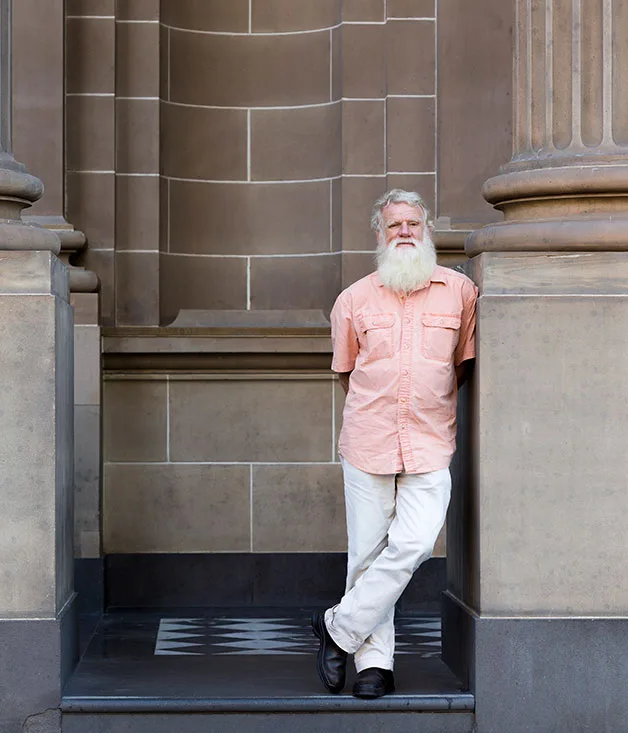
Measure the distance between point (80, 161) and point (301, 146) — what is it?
1421 mm

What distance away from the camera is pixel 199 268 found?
10.2m

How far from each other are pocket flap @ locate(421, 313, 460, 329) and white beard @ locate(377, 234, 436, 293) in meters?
0.13

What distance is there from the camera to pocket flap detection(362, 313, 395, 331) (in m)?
6.47

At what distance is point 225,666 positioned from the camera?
7.17 m

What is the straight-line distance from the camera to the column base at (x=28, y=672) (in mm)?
6418

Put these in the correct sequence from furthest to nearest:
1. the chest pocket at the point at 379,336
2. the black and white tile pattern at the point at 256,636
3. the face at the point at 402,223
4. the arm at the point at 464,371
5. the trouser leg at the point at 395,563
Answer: the black and white tile pattern at the point at 256,636 < the arm at the point at 464,371 < the face at the point at 402,223 < the chest pocket at the point at 379,336 < the trouser leg at the point at 395,563

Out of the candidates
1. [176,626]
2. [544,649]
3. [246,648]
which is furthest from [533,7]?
[176,626]

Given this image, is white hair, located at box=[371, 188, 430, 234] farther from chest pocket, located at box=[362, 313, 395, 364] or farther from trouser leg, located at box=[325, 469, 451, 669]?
trouser leg, located at box=[325, 469, 451, 669]

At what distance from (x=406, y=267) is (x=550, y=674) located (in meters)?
1.71

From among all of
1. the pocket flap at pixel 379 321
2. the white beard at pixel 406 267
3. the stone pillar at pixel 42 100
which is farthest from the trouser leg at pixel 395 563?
the stone pillar at pixel 42 100

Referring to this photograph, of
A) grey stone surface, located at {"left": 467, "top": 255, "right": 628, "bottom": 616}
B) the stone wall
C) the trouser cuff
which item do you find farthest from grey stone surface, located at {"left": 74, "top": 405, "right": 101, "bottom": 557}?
grey stone surface, located at {"left": 467, "top": 255, "right": 628, "bottom": 616}

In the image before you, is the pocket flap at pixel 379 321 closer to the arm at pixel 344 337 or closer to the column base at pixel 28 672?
the arm at pixel 344 337

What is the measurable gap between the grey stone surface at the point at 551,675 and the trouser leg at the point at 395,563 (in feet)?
1.28

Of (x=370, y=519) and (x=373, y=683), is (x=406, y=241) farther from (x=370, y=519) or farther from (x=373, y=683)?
(x=373, y=683)
